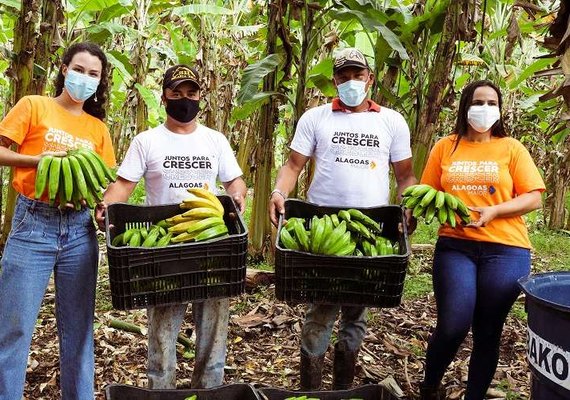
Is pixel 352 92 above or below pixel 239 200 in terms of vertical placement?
above

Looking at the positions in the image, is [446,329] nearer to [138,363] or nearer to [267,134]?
[138,363]

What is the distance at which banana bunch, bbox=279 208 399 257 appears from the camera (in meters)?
2.96

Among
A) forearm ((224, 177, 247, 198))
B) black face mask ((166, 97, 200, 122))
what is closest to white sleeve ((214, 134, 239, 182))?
forearm ((224, 177, 247, 198))

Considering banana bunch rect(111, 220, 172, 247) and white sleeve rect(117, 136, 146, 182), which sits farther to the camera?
white sleeve rect(117, 136, 146, 182)

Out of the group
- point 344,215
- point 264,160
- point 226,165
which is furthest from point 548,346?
point 264,160

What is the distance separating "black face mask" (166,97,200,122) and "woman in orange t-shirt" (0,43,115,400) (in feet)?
1.30

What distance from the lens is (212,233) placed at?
2816 millimetres

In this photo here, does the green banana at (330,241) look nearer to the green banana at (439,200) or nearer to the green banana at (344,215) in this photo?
the green banana at (344,215)

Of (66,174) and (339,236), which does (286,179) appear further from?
(66,174)

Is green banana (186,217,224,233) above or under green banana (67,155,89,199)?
under

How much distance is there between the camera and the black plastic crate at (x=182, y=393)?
2.89m

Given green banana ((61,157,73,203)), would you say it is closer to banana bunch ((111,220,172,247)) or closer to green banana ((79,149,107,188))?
green banana ((79,149,107,188))

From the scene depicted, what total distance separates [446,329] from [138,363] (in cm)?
233

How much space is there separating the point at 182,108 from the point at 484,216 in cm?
174
